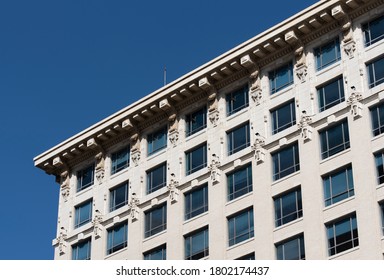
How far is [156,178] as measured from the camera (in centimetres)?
7044

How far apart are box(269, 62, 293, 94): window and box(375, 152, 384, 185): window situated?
892 centimetres

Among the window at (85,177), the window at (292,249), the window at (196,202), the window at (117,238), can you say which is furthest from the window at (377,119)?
the window at (85,177)

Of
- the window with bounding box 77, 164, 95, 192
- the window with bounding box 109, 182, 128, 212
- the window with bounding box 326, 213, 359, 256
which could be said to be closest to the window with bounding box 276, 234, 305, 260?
the window with bounding box 326, 213, 359, 256

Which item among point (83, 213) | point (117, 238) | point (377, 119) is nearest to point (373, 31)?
point (377, 119)

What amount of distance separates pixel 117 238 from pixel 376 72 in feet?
66.4

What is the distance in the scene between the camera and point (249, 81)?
6794 centimetres

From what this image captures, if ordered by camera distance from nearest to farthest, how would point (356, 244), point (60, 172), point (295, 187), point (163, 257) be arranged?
point (356, 244)
point (295, 187)
point (163, 257)
point (60, 172)

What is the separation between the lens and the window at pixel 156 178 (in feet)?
229

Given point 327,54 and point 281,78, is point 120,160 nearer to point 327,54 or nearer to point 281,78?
point 281,78

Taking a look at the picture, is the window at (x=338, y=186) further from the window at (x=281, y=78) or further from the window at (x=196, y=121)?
the window at (x=196, y=121)

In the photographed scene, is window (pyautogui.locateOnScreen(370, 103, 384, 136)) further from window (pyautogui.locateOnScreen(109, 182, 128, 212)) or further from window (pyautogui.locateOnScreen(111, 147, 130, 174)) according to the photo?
window (pyautogui.locateOnScreen(111, 147, 130, 174))

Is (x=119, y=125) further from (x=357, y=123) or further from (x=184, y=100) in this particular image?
(x=357, y=123)

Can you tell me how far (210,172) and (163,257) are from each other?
5.88 m
